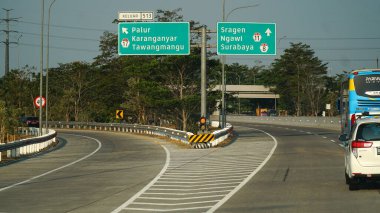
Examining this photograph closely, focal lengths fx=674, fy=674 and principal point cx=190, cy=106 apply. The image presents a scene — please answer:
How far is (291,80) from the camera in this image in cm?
12600

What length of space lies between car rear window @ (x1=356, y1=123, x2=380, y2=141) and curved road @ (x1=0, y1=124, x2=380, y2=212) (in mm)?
1250

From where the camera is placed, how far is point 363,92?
28141 millimetres

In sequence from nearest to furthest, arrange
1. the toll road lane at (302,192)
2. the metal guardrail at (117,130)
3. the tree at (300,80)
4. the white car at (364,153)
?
1. the toll road lane at (302,192)
2. the white car at (364,153)
3. the metal guardrail at (117,130)
4. the tree at (300,80)

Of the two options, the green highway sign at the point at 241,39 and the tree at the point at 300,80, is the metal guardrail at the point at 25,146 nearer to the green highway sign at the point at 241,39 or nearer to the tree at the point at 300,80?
the green highway sign at the point at 241,39

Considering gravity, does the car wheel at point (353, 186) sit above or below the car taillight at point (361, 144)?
below

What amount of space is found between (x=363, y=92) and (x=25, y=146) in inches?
647

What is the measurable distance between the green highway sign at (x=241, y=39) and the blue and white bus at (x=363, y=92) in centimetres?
1122

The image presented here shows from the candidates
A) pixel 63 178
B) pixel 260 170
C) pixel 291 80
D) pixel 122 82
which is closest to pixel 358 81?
pixel 260 170

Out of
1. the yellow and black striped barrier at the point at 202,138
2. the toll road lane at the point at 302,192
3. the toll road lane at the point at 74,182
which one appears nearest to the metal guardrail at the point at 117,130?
the yellow and black striped barrier at the point at 202,138

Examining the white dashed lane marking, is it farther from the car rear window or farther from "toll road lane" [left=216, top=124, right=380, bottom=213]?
the car rear window

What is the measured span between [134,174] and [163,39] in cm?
1836

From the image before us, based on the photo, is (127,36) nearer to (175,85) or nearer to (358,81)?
(358,81)

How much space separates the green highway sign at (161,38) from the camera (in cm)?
3866

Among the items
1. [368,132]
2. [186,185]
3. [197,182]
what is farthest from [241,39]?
[368,132]
